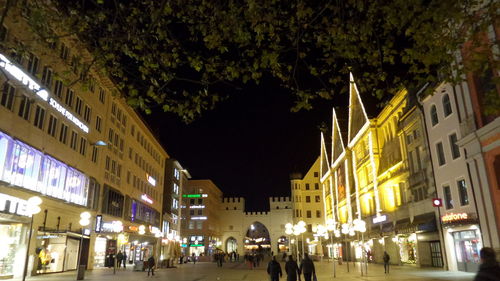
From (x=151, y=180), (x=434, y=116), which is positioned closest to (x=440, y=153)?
(x=434, y=116)

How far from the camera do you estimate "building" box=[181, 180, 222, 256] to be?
8931cm

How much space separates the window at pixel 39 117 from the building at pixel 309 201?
66356 mm

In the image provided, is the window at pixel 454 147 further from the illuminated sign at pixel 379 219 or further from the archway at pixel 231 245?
the archway at pixel 231 245

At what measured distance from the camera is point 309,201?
86.0m

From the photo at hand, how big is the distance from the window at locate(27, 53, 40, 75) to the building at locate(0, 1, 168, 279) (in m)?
0.06

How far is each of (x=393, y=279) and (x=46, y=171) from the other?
22.2 meters

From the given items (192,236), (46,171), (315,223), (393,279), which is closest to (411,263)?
(393,279)

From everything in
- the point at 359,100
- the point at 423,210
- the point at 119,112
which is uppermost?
the point at 359,100

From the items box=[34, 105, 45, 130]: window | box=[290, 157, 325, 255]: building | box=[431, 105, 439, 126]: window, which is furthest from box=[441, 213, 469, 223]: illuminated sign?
box=[290, 157, 325, 255]: building

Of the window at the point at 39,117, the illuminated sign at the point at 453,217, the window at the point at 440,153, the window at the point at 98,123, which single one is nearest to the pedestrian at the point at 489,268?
the illuminated sign at the point at 453,217

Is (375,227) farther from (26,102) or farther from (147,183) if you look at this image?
(26,102)

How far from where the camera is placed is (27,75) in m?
21.7

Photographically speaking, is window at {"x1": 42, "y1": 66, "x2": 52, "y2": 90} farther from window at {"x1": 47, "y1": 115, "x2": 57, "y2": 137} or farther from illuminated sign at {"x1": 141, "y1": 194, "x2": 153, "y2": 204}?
illuminated sign at {"x1": 141, "y1": 194, "x2": 153, "y2": 204}

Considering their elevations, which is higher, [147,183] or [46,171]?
[147,183]
